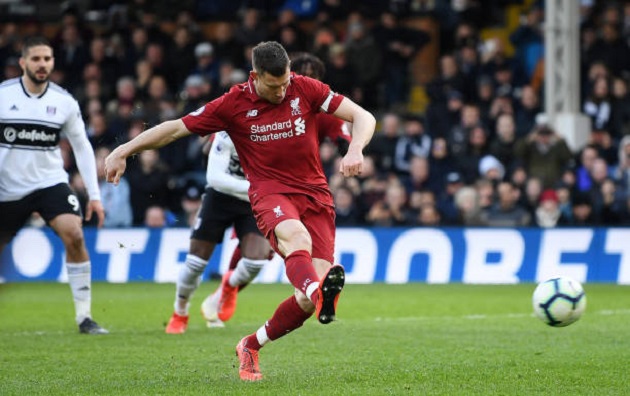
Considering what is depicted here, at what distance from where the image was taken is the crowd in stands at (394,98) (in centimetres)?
1844

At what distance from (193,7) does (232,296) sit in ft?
45.1

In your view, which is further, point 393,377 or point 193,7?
point 193,7

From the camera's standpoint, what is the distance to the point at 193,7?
2481 centimetres

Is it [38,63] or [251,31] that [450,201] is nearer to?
[251,31]

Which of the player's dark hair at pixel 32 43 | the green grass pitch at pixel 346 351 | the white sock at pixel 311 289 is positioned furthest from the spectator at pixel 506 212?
the white sock at pixel 311 289

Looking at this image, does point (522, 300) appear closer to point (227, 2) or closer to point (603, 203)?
point (603, 203)

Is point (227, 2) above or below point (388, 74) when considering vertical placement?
above

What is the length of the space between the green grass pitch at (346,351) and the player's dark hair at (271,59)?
6.54 feet

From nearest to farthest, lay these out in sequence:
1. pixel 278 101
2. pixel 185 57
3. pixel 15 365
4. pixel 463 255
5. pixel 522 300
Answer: pixel 278 101
pixel 15 365
pixel 522 300
pixel 463 255
pixel 185 57

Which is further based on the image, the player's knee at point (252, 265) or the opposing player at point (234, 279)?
the player's knee at point (252, 265)

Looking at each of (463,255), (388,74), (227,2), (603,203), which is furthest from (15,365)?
(227,2)

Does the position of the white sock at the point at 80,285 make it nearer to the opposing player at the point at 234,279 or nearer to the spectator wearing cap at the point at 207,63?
the opposing player at the point at 234,279

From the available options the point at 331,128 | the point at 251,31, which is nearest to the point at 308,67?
the point at 331,128

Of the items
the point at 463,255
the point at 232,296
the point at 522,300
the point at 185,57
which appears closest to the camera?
the point at 232,296
